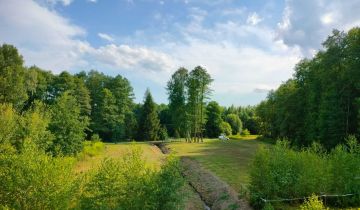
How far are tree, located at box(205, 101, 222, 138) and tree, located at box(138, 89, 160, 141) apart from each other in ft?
58.7

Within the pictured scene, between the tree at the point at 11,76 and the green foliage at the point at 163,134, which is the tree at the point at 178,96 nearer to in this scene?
the green foliage at the point at 163,134

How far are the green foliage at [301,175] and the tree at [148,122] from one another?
177ft

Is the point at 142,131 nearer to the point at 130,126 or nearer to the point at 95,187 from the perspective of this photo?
the point at 130,126

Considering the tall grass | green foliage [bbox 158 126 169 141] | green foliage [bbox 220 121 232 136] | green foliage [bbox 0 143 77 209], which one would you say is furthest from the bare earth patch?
green foliage [bbox 220 121 232 136]

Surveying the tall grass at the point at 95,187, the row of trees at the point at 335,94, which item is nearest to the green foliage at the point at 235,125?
the row of trees at the point at 335,94

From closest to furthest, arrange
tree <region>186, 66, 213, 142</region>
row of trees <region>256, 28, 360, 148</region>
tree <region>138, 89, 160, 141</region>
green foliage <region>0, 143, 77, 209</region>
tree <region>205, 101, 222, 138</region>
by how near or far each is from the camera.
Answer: green foliage <region>0, 143, 77, 209</region> → row of trees <region>256, 28, 360, 148</region> → tree <region>186, 66, 213, 142</region> → tree <region>138, 89, 160, 141</region> → tree <region>205, 101, 222, 138</region>

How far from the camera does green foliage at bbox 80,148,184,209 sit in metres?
12.8

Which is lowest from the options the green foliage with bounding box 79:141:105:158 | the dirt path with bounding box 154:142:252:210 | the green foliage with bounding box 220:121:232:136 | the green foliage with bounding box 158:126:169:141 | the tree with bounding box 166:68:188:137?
the dirt path with bounding box 154:142:252:210

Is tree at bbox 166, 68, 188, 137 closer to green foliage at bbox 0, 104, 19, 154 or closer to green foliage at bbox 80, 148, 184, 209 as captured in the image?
green foliage at bbox 0, 104, 19, 154

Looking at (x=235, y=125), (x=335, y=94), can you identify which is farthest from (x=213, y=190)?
(x=235, y=125)

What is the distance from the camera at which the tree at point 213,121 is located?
86438 millimetres

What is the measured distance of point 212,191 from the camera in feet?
74.5

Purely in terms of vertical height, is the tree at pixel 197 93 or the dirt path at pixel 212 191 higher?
the tree at pixel 197 93

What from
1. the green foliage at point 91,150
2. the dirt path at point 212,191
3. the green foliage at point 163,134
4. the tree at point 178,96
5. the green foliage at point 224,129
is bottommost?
the dirt path at point 212,191
